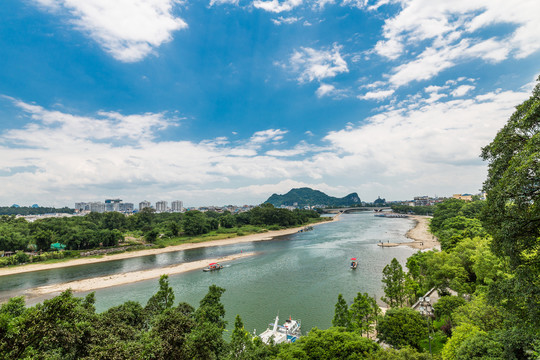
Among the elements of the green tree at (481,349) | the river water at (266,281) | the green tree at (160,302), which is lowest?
the river water at (266,281)

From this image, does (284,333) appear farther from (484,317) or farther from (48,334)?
(48,334)

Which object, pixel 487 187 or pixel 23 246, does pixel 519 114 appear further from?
pixel 23 246

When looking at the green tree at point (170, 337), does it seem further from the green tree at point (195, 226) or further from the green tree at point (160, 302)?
the green tree at point (195, 226)

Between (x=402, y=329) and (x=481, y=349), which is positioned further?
(x=402, y=329)

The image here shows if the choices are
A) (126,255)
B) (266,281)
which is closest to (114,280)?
(126,255)

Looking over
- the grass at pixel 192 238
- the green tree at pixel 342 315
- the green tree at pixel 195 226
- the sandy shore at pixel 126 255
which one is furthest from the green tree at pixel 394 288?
the green tree at pixel 195 226

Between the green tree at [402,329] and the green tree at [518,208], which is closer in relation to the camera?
the green tree at [518,208]
